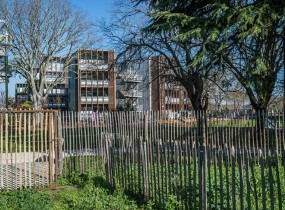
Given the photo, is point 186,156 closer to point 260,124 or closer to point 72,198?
point 72,198

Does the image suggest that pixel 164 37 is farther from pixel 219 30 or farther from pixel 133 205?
pixel 133 205

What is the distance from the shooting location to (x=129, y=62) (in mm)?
20156

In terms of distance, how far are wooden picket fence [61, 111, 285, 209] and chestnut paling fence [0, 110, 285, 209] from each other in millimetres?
17

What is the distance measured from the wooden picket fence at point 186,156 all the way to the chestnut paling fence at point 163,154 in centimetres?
2

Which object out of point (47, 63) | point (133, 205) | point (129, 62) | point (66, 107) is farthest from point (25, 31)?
point (66, 107)

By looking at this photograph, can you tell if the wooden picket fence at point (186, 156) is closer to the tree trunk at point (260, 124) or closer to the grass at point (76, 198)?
the tree trunk at point (260, 124)

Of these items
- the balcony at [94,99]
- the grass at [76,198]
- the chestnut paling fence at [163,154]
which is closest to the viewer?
the chestnut paling fence at [163,154]

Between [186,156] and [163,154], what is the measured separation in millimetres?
615

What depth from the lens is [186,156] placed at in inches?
229

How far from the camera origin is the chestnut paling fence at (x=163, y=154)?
5.20m

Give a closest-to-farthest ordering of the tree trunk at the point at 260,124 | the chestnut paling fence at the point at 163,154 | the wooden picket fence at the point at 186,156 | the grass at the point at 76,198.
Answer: the wooden picket fence at the point at 186,156 → the chestnut paling fence at the point at 163,154 → the grass at the point at 76,198 → the tree trunk at the point at 260,124

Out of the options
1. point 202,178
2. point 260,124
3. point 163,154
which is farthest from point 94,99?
point 202,178

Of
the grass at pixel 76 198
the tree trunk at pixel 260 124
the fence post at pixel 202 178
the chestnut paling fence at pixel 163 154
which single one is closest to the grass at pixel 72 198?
the grass at pixel 76 198

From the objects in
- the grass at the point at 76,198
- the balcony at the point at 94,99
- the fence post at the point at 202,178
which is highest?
the balcony at the point at 94,99
